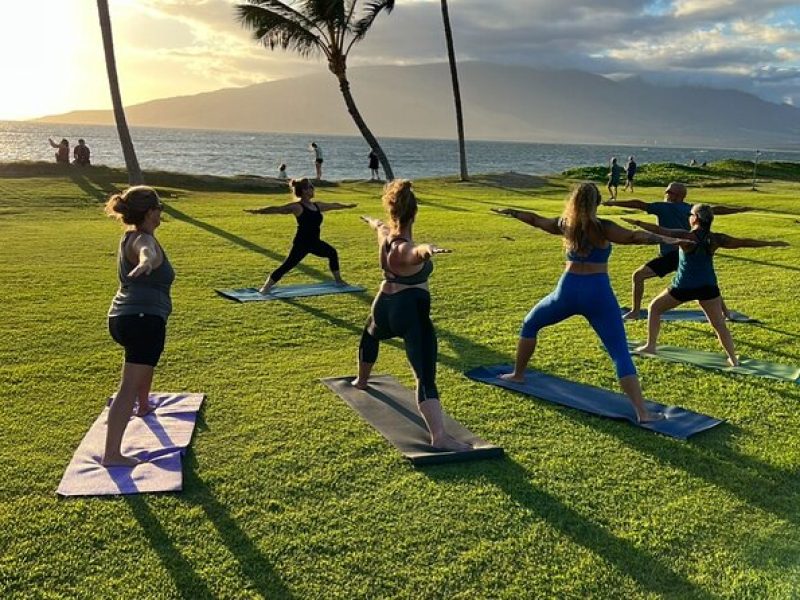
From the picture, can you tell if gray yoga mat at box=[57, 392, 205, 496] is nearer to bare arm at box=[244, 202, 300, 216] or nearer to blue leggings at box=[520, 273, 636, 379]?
blue leggings at box=[520, 273, 636, 379]

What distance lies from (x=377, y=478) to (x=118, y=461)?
1.74 meters

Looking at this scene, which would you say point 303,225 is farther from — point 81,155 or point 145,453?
point 81,155

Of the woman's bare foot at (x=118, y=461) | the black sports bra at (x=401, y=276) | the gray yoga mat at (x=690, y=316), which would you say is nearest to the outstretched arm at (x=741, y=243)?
the gray yoga mat at (x=690, y=316)

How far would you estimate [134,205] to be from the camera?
4.80 metres

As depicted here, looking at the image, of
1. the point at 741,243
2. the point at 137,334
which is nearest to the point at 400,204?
the point at 137,334

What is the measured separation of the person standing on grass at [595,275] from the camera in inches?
226

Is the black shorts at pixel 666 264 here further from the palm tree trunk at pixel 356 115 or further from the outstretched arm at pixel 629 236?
the palm tree trunk at pixel 356 115

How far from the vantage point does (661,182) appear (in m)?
41.4

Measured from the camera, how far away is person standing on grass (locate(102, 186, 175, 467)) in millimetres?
4812

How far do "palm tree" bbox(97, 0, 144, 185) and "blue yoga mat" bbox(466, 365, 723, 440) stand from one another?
17955mm

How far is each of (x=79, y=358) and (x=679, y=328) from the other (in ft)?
22.8

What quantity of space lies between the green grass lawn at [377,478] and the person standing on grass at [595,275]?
Answer: 18.6 inches

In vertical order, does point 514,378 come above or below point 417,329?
below

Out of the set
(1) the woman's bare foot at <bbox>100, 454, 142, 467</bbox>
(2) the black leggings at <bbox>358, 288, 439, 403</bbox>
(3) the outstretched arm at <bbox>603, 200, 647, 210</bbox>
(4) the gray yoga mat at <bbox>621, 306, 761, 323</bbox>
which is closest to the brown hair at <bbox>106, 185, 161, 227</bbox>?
(1) the woman's bare foot at <bbox>100, 454, 142, 467</bbox>
